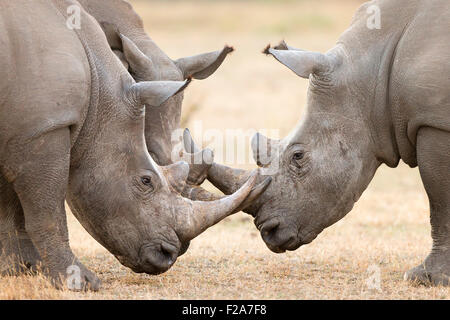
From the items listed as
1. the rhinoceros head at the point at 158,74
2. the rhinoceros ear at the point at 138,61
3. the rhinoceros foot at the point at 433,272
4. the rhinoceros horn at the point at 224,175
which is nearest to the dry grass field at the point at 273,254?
the rhinoceros foot at the point at 433,272

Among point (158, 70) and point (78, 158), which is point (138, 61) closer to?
point (158, 70)

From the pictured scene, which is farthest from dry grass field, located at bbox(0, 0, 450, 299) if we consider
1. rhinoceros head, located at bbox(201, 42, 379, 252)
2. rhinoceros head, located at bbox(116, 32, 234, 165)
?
rhinoceros head, located at bbox(116, 32, 234, 165)

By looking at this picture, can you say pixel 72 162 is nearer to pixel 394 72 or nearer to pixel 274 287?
pixel 274 287

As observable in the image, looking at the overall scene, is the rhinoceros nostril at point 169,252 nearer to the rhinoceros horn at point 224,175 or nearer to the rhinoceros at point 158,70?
the rhinoceros at point 158,70

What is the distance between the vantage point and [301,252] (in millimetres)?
9320

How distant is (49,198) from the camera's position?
6949mm

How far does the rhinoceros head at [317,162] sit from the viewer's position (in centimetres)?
791

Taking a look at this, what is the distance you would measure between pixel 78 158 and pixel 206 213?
1.12 metres

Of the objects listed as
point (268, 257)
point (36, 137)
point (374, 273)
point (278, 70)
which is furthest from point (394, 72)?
point (278, 70)

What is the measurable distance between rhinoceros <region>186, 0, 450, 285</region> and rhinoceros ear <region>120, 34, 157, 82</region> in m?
0.72

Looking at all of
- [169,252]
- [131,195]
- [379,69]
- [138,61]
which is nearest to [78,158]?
[131,195]

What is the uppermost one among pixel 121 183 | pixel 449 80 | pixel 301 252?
pixel 449 80

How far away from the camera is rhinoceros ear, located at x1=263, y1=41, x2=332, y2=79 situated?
779 cm

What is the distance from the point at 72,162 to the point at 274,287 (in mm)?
1910
